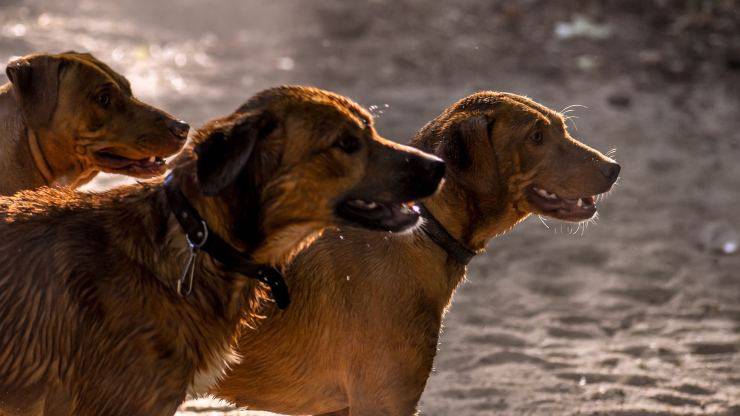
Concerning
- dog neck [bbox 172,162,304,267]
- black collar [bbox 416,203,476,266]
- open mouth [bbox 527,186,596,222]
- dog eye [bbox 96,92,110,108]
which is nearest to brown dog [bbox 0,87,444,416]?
dog neck [bbox 172,162,304,267]

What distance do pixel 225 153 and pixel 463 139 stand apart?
1.55m

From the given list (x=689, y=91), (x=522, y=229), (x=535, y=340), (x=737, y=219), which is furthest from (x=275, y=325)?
(x=689, y=91)

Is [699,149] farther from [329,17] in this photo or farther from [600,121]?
[329,17]

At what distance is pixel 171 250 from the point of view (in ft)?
12.7

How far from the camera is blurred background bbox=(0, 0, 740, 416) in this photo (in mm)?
6535

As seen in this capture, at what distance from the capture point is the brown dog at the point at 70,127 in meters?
5.26

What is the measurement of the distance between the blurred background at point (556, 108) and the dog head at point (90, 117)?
1.22 metres

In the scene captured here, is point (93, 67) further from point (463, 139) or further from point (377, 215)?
point (377, 215)

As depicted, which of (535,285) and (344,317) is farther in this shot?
(535,285)

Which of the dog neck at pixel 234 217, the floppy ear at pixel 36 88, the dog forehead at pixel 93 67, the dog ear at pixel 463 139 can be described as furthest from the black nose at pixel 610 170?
the floppy ear at pixel 36 88

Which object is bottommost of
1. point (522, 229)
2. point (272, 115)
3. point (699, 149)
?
point (272, 115)

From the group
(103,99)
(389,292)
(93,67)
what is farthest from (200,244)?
(93,67)

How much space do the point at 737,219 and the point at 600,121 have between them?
2315mm

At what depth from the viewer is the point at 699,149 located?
10.5 metres
